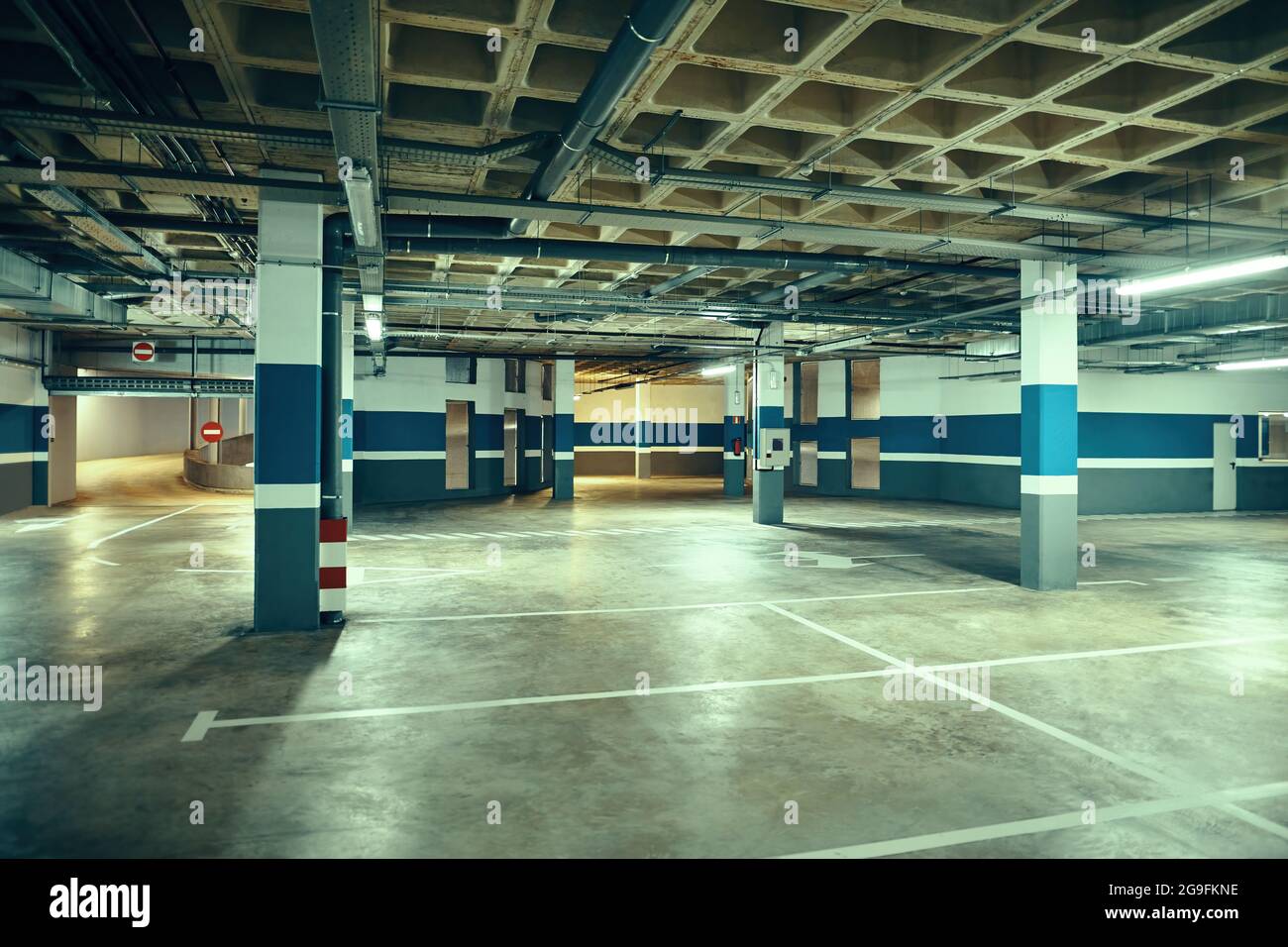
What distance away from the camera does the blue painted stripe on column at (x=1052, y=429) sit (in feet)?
34.0

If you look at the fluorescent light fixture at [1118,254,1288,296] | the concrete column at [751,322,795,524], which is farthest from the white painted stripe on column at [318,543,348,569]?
the concrete column at [751,322,795,524]

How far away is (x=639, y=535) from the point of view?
53.0 feet

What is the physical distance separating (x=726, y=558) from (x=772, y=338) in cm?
679

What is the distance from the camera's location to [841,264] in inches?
423

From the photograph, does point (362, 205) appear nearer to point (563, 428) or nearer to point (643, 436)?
point (563, 428)

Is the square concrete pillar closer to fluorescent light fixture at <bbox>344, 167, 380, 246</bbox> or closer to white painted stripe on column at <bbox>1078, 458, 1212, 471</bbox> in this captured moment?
white painted stripe on column at <bbox>1078, 458, 1212, 471</bbox>

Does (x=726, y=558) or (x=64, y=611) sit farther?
(x=726, y=558)

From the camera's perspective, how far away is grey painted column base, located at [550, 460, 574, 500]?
25125mm

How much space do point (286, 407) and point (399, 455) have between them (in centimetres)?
1666

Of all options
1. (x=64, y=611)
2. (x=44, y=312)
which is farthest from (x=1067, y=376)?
(x=44, y=312)

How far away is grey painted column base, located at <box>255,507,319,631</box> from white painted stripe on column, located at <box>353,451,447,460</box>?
52.5 feet

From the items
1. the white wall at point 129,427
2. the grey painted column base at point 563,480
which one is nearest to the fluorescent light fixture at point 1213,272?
the grey painted column base at point 563,480

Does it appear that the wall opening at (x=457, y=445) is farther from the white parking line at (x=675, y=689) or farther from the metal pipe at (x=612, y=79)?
the white parking line at (x=675, y=689)
